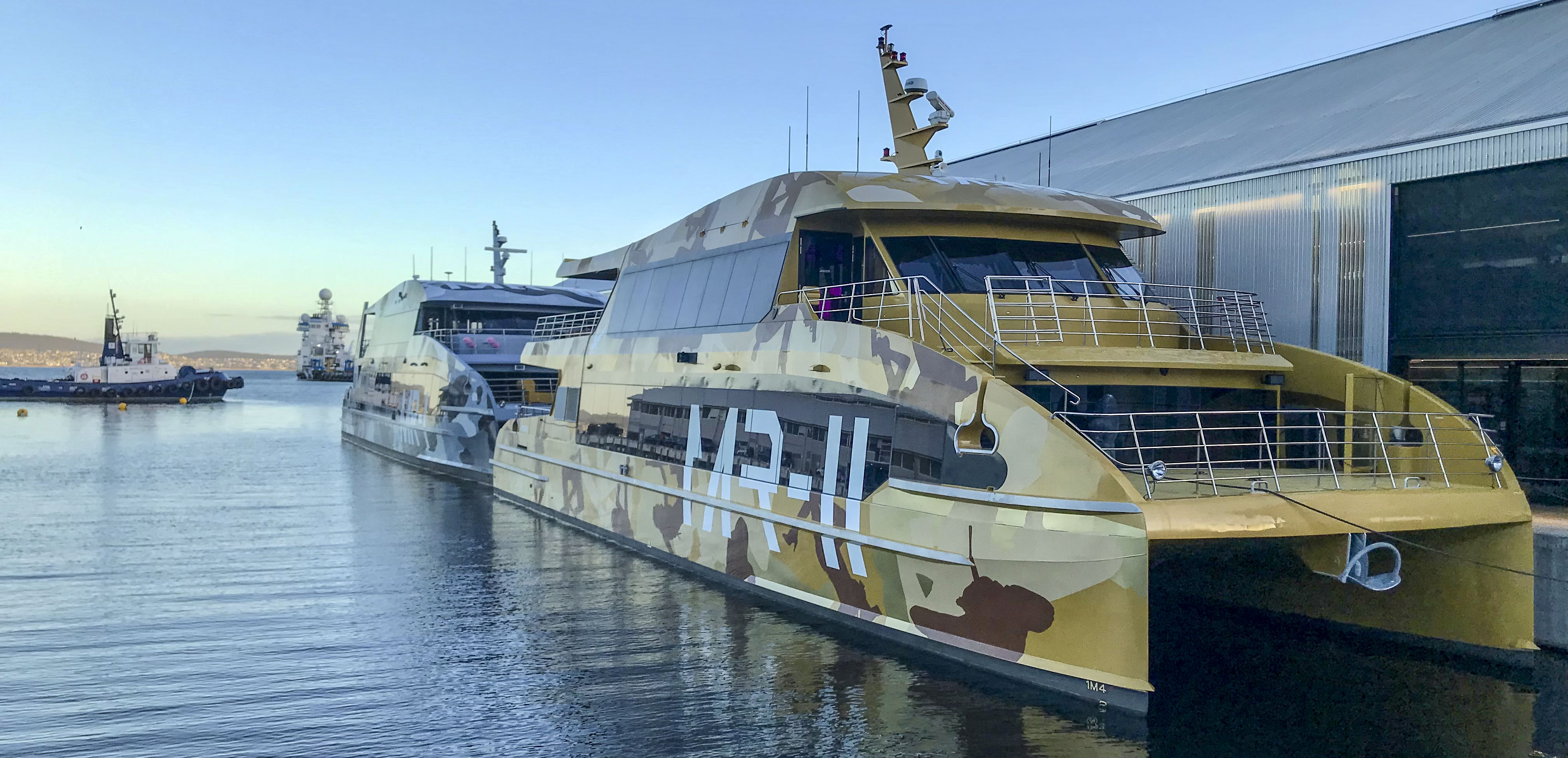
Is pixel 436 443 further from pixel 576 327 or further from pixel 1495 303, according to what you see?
pixel 1495 303

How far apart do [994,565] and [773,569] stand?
342cm

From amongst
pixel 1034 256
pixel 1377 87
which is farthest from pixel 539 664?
pixel 1377 87

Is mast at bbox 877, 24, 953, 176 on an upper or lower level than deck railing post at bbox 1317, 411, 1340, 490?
upper

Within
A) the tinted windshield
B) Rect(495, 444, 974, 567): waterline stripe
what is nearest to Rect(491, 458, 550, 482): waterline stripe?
Rect(495, 444, 974, 567): waterline stripe

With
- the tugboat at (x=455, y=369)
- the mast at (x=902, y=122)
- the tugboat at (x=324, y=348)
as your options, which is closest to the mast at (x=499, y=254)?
the tugboat at (x=455, y=369)

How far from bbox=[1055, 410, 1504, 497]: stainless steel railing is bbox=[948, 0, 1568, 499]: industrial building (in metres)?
3.96

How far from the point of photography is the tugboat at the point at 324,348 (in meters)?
124

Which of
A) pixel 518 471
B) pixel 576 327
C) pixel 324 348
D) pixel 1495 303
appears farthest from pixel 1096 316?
pixel 324 348

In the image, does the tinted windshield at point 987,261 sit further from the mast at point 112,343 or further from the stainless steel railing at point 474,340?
the mast at point 112,343

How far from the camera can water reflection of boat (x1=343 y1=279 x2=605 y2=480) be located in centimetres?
2445

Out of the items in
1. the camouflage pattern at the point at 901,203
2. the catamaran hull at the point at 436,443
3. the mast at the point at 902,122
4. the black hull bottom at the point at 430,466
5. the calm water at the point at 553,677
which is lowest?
the calm water at the point at 553,677

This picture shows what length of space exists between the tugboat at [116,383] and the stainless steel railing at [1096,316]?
67.1m

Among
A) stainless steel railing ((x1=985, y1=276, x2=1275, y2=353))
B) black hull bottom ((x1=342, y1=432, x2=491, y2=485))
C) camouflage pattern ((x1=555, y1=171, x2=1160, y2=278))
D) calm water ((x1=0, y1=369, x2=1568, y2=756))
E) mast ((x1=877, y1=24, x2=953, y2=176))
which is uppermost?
mast ((x1=877, y1=24, x2=953, y2=176))

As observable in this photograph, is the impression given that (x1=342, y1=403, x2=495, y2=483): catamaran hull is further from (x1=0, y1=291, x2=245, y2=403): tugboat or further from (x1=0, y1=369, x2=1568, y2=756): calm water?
(x1=0, y1=291, x2=245, y2=403): tugboat
